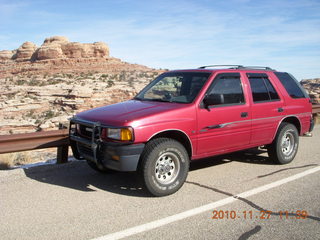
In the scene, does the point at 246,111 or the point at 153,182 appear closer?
the point at 153,182

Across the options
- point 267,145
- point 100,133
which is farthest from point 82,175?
point 267,145

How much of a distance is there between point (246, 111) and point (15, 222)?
12.8 ft

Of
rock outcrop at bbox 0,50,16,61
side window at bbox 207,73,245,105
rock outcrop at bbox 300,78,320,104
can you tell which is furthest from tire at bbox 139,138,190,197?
rock outcrop at bbox 0,50,16,61

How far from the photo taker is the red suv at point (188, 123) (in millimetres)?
4527

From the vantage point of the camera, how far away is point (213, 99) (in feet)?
16.5

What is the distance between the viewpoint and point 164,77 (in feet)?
20.5

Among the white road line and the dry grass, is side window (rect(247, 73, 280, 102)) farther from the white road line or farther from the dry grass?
the dry grass

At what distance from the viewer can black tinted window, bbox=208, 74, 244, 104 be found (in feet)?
17.8

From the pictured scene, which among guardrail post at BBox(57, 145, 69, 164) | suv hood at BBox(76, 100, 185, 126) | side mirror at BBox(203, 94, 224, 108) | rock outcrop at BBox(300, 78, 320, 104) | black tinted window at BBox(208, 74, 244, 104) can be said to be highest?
rock outcrop at BBox(300, 78, 320, 104)

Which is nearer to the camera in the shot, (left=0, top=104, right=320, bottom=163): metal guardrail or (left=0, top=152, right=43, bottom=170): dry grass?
(left=0, top=104, right=320, bottom=163): metal guardrail

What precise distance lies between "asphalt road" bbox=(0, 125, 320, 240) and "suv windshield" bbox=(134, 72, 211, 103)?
138 cm

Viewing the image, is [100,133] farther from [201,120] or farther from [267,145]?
[267,145]

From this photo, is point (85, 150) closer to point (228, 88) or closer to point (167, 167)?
point (167, 167)

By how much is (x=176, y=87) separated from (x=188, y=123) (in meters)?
1.00
